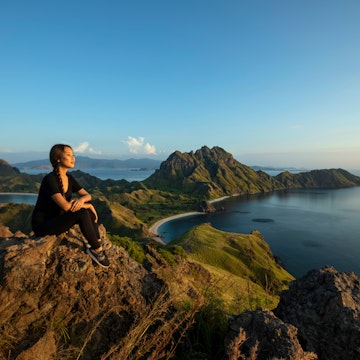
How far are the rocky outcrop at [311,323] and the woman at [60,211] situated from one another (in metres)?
4.03

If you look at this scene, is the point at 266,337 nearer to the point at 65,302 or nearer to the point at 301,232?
the point at 65,302

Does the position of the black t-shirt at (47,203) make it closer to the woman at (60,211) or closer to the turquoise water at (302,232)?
the woman at (60,211)

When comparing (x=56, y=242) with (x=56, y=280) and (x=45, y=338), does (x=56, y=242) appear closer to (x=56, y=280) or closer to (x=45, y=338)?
(x=56, y=280)

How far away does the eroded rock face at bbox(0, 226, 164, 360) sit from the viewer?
5070 millimetres

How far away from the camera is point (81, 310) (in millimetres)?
6070

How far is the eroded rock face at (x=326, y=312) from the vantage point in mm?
6004

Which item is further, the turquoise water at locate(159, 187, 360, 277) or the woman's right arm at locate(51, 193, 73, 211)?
the turquoise water at locate(159, 187, 360, 277)

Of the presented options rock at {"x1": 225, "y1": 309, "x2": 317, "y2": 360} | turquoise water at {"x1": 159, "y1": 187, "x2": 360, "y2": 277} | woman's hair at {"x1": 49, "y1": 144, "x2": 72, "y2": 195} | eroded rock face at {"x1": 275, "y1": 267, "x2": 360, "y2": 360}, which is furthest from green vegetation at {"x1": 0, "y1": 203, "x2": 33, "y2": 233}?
rock at {"x1": 225, "y1": 309, "x2": 317, "y2": 360}

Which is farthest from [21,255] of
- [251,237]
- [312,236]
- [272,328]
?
[312,236]

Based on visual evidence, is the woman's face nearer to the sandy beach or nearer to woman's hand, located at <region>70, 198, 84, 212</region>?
woman's hand, located at <region>70, 198, 84, 212</region>

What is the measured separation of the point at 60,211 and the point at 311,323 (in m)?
7.35

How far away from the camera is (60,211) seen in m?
7.41

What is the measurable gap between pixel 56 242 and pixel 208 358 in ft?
15.8

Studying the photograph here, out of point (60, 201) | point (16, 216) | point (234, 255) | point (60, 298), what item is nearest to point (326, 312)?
point (60, 298)
